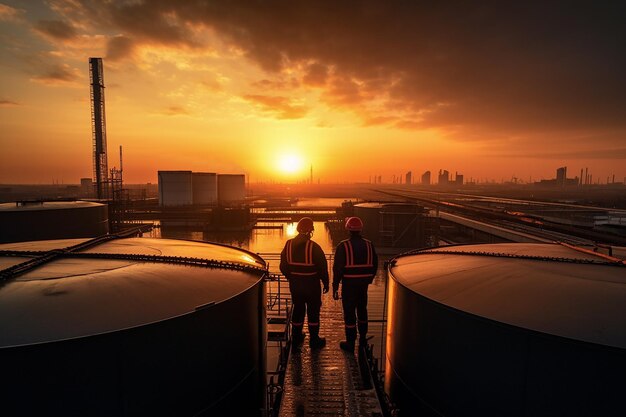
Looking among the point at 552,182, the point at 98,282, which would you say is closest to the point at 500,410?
the point at 98,282

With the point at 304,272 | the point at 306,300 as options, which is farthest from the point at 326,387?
the point at 304,272

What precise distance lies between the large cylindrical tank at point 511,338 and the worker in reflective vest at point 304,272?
1.45m

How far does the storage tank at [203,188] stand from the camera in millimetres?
57969

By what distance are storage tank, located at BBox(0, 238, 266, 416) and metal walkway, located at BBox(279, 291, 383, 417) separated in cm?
76

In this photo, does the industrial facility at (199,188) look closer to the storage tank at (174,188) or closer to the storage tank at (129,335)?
the storage tank at (174,188)

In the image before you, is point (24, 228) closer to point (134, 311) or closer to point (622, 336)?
point (134, 311)

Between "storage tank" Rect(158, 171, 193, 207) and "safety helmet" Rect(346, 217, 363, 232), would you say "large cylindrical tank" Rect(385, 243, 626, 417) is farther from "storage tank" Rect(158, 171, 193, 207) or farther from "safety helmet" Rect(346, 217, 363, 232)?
"storage tank" Rect(158, 171, 193, 207)

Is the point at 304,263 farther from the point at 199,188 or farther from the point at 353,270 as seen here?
the point at 199,188

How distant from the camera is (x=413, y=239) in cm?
2602

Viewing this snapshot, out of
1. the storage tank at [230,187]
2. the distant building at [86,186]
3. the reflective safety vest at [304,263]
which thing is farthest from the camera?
the distant building at [86,186]

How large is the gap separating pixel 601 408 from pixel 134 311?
17.0ft

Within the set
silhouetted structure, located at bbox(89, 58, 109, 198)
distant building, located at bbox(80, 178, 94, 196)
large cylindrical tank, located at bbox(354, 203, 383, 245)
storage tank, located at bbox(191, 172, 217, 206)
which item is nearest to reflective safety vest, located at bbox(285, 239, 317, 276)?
large cylindrical tank, located at bbox(354, 203, 383, 245)

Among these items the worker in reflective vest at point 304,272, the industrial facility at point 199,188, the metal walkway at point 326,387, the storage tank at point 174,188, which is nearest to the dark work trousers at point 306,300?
the worker in reflective vest at point 304,272

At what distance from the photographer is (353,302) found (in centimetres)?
638
